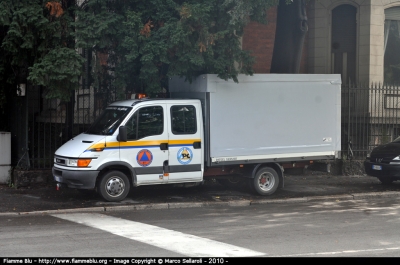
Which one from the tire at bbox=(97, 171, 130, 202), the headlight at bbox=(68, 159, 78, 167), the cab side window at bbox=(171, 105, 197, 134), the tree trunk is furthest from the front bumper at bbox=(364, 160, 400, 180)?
the headlight at bbox=(68, 159, 78, 167)

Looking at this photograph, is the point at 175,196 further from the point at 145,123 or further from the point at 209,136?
the point at 145,123

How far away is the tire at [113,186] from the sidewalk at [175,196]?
→ 16 centimetres

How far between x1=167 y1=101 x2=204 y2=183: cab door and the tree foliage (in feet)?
2.62

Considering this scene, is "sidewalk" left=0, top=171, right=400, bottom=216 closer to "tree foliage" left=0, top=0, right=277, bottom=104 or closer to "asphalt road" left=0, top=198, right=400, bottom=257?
"asphalt road" left=0, top=198, right=400, bottom=257

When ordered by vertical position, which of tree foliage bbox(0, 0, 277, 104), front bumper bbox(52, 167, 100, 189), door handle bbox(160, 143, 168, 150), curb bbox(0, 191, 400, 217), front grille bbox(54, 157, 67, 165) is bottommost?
curb bbox(0, 191, 400, 217)

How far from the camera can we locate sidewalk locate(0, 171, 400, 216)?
1220cm

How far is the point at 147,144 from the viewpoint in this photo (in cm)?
1251

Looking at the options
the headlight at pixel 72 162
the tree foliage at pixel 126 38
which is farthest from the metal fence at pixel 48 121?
the headlight at pixel 72 162

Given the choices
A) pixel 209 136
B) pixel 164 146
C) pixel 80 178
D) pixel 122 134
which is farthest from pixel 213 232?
pixel 209 136

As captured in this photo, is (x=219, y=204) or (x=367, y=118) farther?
(x=367, y=118)

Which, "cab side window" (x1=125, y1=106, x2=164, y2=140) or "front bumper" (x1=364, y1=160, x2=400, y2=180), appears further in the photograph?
"front bumper" (x1=364, y1=160, x2=400, y2=180)

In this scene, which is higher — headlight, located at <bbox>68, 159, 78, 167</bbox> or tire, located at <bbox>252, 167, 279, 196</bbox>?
headlight, located at <bbox>68, 159, 78, 167</bbox>

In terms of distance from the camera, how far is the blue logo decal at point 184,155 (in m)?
12.8

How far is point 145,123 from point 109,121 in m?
0.78
